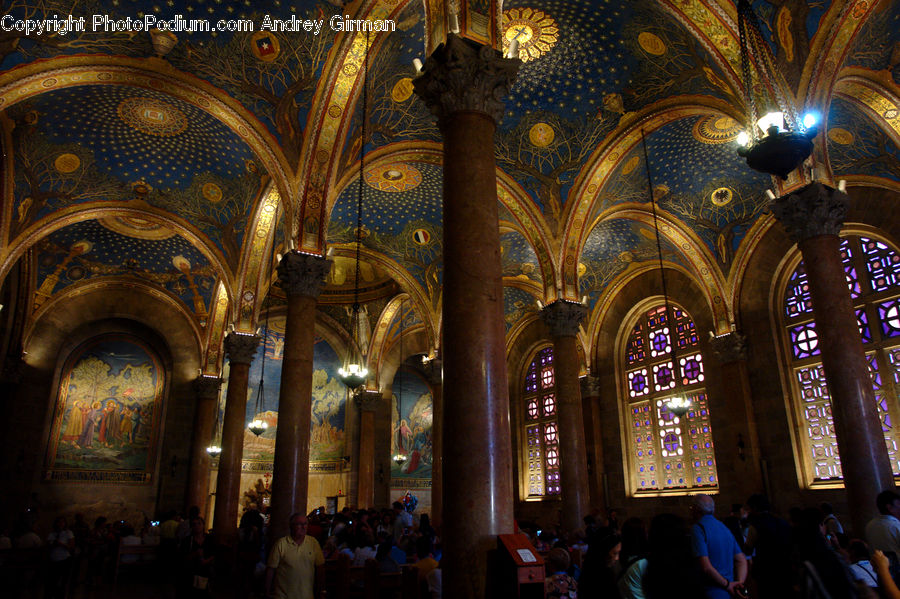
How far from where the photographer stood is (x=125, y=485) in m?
17.0

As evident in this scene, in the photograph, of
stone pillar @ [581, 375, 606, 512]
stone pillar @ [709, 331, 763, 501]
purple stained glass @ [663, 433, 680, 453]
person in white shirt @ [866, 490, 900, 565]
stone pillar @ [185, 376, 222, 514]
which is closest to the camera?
person in white shirt @ [866, 490, 900, 565]

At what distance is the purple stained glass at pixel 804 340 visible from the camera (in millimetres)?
13711

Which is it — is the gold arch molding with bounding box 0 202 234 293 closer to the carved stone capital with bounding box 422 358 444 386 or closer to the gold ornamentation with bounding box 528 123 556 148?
the carved stone capital with bounding box 422 358 444 386

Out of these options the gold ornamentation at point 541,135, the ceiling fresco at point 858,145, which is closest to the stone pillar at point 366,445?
the gold ornamentation at point 541,135

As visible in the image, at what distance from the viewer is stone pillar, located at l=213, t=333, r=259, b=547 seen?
523 inches

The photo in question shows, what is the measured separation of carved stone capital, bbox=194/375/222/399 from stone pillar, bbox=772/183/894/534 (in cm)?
1563

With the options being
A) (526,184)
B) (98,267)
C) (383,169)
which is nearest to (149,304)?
(98,267)

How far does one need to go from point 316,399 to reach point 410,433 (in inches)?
159

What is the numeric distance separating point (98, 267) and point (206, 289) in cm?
294

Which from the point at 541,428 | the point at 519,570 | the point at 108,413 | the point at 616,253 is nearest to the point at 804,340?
the point at 616,253

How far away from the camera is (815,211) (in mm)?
8273

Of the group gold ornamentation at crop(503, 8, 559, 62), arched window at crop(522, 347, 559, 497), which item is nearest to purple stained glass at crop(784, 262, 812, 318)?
arched window at crop(522, 347, 559, 497)

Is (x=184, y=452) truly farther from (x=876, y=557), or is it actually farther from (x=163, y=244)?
(x=876, y=557)

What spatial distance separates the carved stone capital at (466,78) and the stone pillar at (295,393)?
5.28 meters
